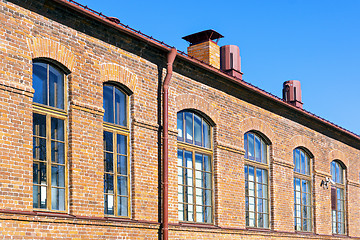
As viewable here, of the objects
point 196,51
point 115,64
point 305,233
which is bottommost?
point 305,233

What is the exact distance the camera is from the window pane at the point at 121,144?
13.6 meters

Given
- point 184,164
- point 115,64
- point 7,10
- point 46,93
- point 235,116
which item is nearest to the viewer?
point 7,10

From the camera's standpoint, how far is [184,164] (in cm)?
1558

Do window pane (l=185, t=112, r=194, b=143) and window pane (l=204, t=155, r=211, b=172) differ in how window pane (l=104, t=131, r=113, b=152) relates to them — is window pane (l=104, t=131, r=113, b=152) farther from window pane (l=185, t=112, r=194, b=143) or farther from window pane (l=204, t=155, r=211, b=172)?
window pane (l=204, t=155, r=211, b=172)

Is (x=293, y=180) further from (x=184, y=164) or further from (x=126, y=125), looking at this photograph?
(x=126, y=125)

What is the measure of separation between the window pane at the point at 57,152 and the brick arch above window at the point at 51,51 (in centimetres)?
150

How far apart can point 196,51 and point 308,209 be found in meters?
6.82

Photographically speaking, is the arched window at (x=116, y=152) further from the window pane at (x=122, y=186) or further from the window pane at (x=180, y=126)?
the window pane at (x=180, y=126)

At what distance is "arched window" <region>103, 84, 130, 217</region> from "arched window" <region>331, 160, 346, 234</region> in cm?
1205

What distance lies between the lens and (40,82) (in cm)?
1180

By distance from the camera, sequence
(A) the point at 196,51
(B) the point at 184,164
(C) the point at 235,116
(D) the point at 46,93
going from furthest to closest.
→ (A) the point at 196,51, (C) the point at 235,116, (B) the point at 184,164, (D) the point at 46,93

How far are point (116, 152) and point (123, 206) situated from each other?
3.87 feet

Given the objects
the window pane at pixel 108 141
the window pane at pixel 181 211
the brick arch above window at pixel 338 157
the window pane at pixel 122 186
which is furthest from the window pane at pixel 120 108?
the brick arch above window at pixel 338 157

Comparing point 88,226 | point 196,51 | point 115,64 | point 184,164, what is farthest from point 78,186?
point 196,51
